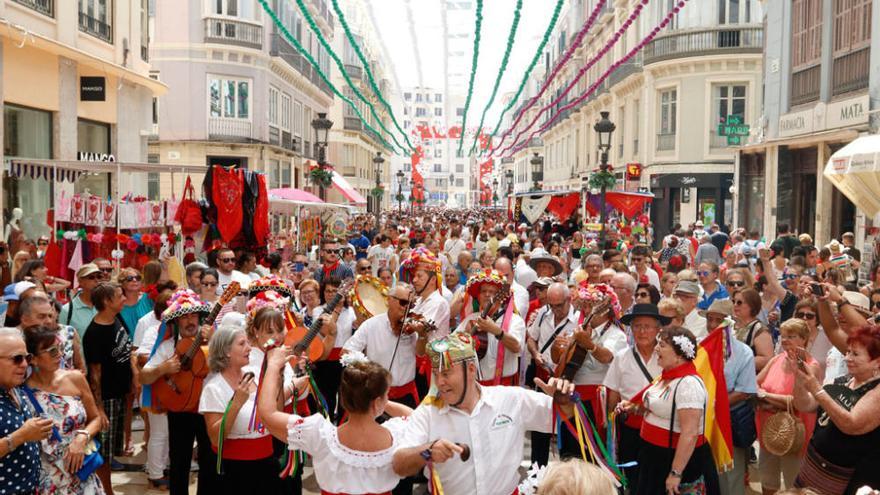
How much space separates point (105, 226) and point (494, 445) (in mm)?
9577

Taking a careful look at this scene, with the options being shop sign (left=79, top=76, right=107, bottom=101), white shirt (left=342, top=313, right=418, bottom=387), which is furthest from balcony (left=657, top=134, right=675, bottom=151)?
white shirt (left=342, top=313, right=418, bottom=387)

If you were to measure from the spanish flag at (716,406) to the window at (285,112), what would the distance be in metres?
32.5

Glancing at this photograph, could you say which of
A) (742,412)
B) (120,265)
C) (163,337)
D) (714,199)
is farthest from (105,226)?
(714,199)

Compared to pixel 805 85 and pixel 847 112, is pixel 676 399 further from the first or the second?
pixel 805 85

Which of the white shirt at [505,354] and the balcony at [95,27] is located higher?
the balcony at [95,27]

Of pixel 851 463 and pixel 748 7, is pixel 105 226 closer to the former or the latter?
pixel 851 463

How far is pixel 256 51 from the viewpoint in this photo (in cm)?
3216

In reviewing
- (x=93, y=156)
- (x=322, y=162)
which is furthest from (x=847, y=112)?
(x=93, y=156)

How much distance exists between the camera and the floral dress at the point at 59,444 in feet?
15.5

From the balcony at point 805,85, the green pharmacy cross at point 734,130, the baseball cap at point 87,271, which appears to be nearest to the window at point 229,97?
the green pharmacy cross at point 734,130

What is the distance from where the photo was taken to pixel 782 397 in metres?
5.98

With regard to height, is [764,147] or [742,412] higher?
[764,147]

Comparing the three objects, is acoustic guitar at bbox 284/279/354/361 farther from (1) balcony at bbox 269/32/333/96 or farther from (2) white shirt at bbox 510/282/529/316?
(1) balcony at bbox 269/32/333/96

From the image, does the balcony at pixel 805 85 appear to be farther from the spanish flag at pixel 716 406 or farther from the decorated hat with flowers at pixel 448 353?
the decorated hat with flowers at pixel 448 353
